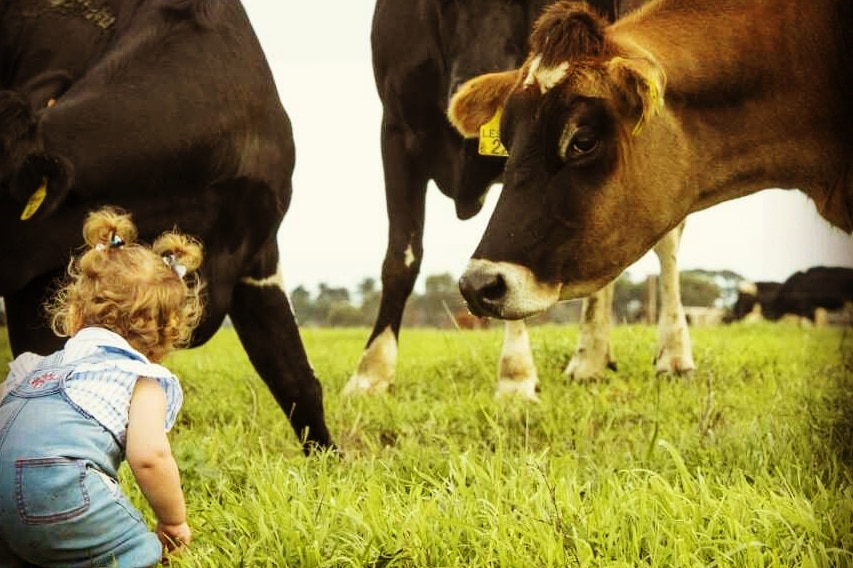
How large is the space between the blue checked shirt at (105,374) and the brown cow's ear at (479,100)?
1221 millimetres

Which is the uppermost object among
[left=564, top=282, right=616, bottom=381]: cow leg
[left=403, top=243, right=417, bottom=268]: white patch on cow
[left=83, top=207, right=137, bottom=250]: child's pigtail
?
[left=83, top=207, right=137, bottom=250]: child's pigtail

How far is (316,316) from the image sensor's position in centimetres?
406

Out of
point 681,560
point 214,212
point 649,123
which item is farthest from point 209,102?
point 681,560

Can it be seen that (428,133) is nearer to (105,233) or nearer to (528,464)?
(528,464)

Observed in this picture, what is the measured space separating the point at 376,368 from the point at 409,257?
0.47 metres

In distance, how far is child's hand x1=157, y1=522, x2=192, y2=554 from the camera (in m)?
2.39

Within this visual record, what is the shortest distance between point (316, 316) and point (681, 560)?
6.99ft

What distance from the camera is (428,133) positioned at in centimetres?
420

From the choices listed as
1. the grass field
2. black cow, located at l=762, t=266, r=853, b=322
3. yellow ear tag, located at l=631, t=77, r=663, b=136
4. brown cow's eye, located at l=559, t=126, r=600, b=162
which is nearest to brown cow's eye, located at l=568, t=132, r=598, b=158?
brown cow's eye, located at l=559, t=126, r=600, b=162

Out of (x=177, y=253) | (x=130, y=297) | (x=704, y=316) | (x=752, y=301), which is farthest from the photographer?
(x=704, y=316)

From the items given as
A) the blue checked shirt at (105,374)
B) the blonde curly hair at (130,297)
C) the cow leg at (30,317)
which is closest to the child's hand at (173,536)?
the blue checked shirt at (105,374)

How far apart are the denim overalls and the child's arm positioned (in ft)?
0.17

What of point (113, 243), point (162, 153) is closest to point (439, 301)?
point (162, 153)

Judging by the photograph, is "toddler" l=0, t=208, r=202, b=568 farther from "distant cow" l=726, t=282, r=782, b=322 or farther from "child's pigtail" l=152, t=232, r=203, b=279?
"distant cow" l=726, t=282, r=782, b=322
